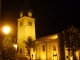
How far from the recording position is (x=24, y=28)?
71938mm

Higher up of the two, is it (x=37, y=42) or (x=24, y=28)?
(x=24, y=28)

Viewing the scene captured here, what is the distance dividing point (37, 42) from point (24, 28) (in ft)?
27.1

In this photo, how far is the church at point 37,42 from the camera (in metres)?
60.0

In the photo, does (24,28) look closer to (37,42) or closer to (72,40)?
(37,42)

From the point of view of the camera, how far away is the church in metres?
60.0

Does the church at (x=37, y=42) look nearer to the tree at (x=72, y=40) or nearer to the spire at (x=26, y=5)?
the spire at (x=26, y=5)

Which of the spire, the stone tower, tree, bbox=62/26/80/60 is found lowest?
tree, bbox=62/26/80/60

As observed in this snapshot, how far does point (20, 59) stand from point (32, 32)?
53.3 ft

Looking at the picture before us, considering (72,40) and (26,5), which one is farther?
(26,5)

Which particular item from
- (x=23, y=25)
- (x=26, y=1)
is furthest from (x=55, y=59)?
(x=26, y=1)

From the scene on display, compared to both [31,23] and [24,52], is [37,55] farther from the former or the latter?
[31,23]

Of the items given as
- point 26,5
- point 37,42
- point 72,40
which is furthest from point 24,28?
point 72,40

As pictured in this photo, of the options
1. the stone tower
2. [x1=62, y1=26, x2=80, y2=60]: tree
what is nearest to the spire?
the stone tower

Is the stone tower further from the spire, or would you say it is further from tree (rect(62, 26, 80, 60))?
tree (rect(62, 26, 80, 60))
